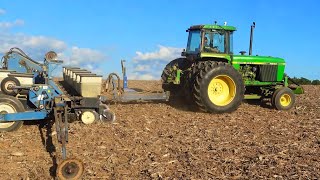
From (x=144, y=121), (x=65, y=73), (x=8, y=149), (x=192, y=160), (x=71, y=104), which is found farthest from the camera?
(x=65, y=73)

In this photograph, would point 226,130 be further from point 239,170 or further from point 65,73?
point 65,73

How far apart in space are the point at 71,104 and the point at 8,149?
1877 mm

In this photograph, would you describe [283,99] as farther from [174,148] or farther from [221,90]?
[174,148]

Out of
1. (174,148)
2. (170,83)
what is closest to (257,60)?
(170,83)

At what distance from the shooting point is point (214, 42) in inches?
457

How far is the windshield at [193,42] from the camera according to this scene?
11658mm


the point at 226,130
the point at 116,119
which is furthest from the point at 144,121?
the point at 226,130

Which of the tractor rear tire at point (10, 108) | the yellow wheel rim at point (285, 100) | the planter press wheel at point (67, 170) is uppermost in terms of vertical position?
the yellow wheel rim at point (285, 100)

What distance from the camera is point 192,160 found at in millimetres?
6082

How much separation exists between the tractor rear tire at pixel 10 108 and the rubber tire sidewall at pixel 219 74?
469cm

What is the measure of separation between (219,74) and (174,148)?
4459 millimetres

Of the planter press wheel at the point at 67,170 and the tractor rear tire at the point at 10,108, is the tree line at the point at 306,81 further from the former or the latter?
the planter press wheel at the point at 67,170

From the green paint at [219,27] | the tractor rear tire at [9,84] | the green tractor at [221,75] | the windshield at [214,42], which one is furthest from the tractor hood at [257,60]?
the tractor rear tire at [9,84]

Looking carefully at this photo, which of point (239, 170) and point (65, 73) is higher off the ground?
point (65, 73)
